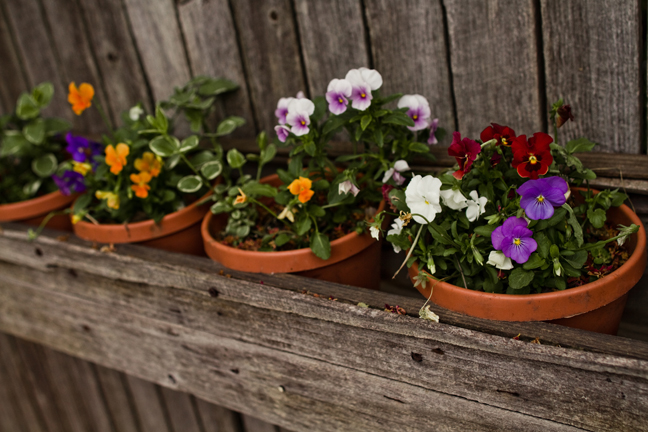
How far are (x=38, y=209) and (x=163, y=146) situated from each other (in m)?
0.57

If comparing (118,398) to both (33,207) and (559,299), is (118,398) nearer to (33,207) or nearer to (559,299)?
(33,207)

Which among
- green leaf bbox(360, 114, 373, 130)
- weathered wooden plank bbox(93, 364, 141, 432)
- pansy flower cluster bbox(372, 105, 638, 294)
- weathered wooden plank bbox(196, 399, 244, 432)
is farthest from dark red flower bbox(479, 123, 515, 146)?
weathered wooden plank bbox(93, 364, 141, 432)

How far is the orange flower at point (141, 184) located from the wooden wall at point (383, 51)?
350 mm

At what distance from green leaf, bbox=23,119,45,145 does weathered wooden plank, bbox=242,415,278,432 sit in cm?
106

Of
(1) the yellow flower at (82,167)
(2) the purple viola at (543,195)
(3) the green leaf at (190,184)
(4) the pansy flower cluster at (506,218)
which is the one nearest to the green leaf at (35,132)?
(1) the yellow flower at (82,167)

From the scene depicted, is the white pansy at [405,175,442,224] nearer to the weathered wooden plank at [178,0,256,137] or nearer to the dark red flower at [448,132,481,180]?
the dark red flower at [448,132,481,180]

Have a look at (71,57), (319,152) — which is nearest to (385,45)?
(319,152)

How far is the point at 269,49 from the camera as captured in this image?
4.10 feet

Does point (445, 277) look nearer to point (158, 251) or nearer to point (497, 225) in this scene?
point (497, 225)

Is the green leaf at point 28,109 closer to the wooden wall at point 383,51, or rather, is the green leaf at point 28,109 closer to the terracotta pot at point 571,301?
the wooden wall at point 383,51

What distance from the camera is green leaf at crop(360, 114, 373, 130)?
918 millimetres

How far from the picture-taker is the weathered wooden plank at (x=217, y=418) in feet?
5.26

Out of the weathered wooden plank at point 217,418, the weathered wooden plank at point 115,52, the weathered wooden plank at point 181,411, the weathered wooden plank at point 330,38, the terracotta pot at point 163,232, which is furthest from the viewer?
the weathered wooden plank at point 181,411

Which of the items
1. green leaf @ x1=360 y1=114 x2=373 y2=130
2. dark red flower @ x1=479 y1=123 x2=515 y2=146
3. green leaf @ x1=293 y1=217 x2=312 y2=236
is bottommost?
green leaf @ x1=293 y1=217 x2=312 y2=236
